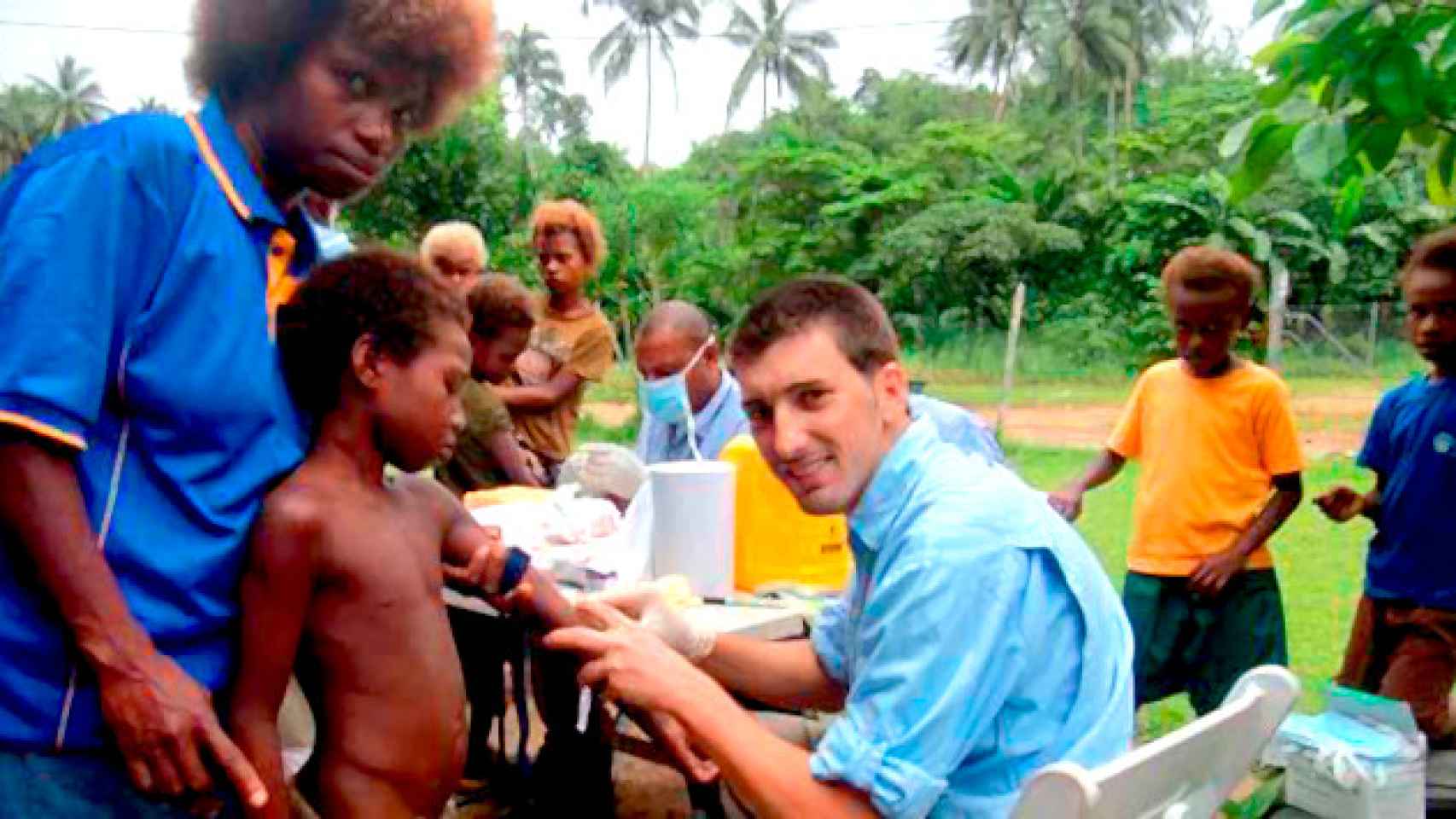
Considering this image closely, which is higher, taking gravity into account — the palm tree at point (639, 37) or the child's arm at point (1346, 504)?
the palm tree at point (639, 37)

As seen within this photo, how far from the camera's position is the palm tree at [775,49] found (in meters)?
43.2

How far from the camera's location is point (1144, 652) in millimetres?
4137

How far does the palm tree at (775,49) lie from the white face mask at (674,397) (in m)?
40.1

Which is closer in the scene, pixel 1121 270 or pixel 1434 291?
pixel 1434 291

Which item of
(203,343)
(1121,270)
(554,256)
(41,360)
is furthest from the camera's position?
(1121,270)

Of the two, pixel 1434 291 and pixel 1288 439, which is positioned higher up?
pixel 1434 291

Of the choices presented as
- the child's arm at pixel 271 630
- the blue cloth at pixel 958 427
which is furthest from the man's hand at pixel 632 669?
the blue cloth at pixel 958 427

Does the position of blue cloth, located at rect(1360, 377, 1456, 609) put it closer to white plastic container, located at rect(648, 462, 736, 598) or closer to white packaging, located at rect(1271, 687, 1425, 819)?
white packaging, located at rect(1271, 687, 1425, 819)

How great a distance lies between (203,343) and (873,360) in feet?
2.93

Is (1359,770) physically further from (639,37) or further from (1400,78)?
(639,37)

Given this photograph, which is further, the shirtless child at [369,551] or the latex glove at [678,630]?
the latex glove at [678,630]

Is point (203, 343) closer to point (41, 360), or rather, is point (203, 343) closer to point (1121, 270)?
point (41, 360)

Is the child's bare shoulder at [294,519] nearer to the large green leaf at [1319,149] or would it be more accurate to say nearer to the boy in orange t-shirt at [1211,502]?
the large green leaf at [1319,149]

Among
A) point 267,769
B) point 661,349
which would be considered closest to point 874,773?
point 267,769
